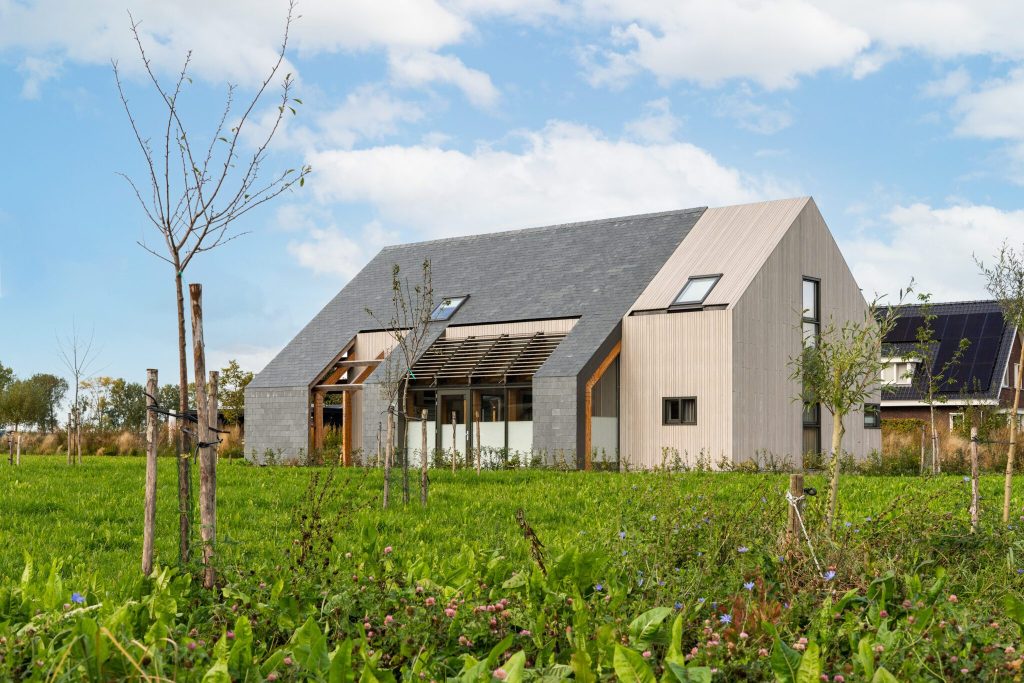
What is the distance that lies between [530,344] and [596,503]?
1125cm

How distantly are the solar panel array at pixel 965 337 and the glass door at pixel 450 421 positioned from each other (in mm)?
17893

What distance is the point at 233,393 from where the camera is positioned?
4131cm

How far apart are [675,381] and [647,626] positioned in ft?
57.2

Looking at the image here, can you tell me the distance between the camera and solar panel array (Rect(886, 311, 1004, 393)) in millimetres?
34438

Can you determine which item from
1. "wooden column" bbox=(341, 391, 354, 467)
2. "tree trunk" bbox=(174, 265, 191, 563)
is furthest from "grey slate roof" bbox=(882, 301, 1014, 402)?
"tree trunk" bbox=(174, 265, 191, 563)

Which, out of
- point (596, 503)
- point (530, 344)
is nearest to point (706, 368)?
point (530, 344)

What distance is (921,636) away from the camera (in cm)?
502

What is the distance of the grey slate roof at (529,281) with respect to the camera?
23.4 m

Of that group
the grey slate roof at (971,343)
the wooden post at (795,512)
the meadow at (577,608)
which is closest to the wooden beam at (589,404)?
the meadow at (577,608)

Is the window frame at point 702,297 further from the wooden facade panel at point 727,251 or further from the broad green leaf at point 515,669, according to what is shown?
the broad green leaf at point 515,669

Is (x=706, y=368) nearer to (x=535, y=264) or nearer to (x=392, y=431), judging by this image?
(x=535, y=264)

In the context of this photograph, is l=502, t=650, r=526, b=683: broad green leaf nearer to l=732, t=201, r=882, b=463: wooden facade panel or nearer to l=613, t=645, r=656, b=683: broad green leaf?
l=613, t=645, r=656, b=683: broad green leaf

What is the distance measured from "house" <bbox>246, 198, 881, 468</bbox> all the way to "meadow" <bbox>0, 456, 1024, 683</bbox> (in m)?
13.0

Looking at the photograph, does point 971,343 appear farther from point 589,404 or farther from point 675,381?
point 589,404
